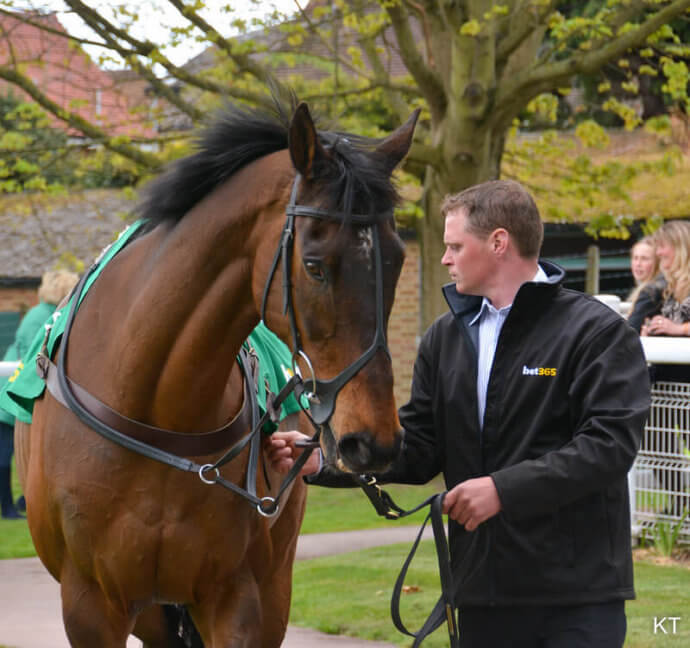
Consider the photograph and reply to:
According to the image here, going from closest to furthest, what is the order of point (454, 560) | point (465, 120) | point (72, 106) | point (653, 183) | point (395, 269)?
point (395, 269) < point (454, 560) < point (465, 120) < point (72, 106) < point (653, 183)

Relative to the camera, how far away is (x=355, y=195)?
2666 millimetres

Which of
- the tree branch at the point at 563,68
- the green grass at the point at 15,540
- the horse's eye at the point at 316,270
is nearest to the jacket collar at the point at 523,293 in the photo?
the horse's eye at the point at 316,270

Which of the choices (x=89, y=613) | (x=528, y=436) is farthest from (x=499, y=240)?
(x=89, y=613)

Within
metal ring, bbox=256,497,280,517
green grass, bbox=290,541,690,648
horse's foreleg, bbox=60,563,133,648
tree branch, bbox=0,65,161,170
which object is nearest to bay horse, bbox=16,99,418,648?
horse's foreleg, bbox=60,563,133,648

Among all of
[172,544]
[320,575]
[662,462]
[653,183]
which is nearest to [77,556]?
[172,544]

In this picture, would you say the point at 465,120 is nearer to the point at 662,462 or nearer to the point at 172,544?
the point at 662,462

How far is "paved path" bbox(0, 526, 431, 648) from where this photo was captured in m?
5.20

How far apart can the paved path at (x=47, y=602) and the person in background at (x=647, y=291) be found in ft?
7.89

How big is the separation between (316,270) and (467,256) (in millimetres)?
510

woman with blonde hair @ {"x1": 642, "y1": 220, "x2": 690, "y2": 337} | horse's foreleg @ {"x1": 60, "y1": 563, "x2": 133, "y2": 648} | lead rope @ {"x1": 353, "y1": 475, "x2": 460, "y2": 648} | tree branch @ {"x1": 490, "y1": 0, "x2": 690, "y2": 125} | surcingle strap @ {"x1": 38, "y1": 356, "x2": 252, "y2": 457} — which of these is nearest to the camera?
lead rope @ {"x1": 353, "y1": 475, "x2": 460, "y2": 648}

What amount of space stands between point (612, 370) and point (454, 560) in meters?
0.74

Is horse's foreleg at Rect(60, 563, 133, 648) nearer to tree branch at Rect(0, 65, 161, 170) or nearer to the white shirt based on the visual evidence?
the white shirt

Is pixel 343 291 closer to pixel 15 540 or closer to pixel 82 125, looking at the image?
pixel 15 540

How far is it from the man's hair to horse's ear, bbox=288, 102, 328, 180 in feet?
1.46
